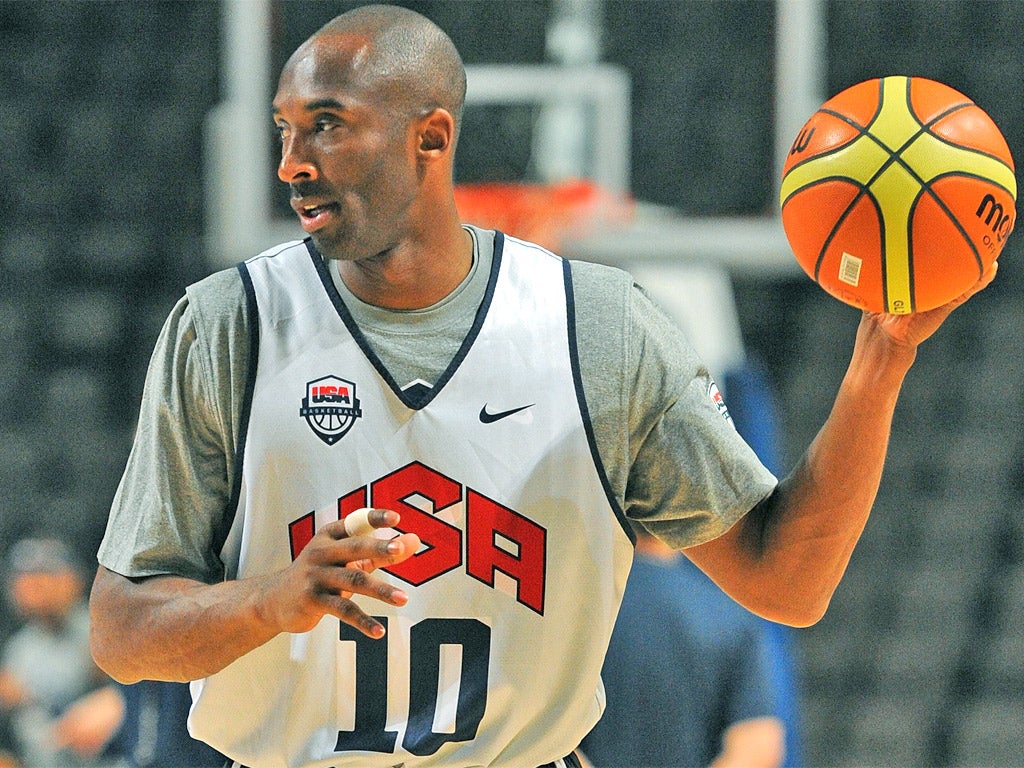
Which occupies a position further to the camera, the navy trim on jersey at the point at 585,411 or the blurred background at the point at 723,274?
the blurred background at the point at 723,274

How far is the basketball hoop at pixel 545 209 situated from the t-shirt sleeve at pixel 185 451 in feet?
10.9

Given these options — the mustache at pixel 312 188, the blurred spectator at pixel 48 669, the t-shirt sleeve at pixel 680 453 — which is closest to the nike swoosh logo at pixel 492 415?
the t-shirt sleeve at pixel 680 453

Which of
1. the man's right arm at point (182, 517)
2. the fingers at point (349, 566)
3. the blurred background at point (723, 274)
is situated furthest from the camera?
the blurred background at point (723, 274)

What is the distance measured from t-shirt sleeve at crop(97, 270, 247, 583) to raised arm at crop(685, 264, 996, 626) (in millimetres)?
785

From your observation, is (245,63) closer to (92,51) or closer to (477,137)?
(477,137)

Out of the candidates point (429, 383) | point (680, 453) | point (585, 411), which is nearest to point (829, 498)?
point (680, 453)

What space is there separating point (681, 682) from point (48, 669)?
4.25 metres

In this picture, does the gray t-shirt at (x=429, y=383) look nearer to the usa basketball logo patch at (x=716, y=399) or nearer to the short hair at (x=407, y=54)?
the usa basketball logo patch at (x=716, y=399)

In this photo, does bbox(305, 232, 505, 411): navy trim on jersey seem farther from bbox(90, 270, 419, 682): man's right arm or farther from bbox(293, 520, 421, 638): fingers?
bbox(293, 520, 421, 638): fingers

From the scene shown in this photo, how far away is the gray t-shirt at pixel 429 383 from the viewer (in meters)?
2.25

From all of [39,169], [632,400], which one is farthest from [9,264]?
[632,400]

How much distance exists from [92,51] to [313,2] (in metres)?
5.23

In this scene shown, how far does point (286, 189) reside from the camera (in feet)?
19.4

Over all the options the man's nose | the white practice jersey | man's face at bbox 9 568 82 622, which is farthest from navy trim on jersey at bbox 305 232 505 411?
man's face at bbox 9 568 82 622
